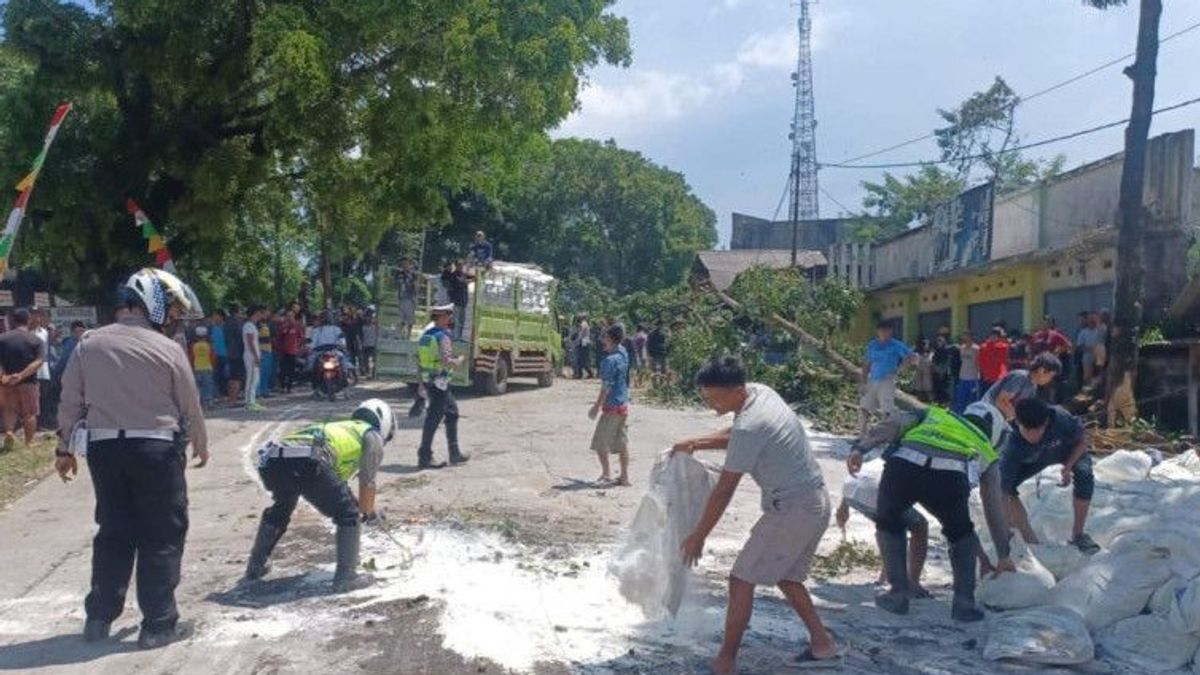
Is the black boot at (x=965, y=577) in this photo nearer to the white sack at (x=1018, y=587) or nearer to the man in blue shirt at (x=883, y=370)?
the white sack at (x=1018, y=587)

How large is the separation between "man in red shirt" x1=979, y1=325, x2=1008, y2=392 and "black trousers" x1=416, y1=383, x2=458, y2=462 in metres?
8.50

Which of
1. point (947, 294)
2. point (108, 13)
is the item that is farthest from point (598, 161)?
point (108, 13)

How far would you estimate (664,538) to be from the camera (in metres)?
6.51

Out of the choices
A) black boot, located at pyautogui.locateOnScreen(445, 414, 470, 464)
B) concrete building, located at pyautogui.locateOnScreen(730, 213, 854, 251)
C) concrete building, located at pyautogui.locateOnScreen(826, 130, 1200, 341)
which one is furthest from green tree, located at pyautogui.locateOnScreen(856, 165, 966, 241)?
black boot, located at pyautogui.locateOnScreen(445, 414, 470, 464)

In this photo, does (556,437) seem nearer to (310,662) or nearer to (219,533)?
(219,533)

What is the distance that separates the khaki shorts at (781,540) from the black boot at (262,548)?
3.09 metres

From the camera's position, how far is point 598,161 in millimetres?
50281

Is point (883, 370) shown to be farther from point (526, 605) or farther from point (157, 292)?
point (157, 292)

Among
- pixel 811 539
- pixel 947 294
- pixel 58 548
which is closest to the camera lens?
pixel 811 539

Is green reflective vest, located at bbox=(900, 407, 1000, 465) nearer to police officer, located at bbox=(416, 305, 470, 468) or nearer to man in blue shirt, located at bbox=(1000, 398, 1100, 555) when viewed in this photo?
man in blue shirt, located at bbox=(1000, 398, 1100, 555)

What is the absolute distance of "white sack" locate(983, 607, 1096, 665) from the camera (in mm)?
6195

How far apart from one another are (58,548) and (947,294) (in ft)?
77.5

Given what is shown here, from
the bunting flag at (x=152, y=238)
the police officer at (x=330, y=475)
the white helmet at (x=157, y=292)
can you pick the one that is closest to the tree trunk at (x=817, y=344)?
the bunting flag at (x=152, y=238)

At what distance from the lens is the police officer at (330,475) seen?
6840 mm
